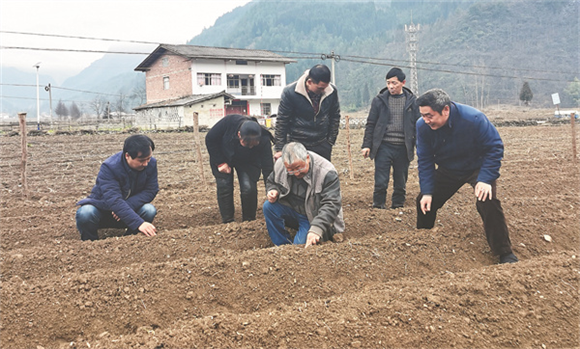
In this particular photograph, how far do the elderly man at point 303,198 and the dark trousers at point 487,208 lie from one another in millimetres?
902

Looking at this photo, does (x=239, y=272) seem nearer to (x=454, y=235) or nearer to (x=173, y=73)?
(x=454, y=235)

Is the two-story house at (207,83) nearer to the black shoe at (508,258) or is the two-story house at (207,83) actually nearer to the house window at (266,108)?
the house window at (266,108)

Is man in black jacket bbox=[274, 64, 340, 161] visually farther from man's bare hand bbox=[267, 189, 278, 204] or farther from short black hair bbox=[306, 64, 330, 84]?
man's bare hand bbox=[267, 189, 278, 204]

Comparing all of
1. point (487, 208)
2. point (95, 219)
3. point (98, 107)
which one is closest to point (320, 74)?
point (487, 208)

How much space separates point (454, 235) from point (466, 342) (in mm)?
1578

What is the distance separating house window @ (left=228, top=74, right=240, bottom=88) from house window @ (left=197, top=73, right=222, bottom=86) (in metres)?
1.08

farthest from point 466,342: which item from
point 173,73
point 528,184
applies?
point 173,73

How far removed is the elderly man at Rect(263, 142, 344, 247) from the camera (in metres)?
3.46

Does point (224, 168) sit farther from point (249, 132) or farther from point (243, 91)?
point (243, 91)

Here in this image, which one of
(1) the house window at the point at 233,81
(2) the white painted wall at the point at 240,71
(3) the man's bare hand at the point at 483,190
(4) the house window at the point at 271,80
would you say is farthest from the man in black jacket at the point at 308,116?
(4) the house window at the point at 271,80

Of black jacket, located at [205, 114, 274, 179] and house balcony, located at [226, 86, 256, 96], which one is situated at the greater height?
house balcony, located at [226, 86, 256, 96]

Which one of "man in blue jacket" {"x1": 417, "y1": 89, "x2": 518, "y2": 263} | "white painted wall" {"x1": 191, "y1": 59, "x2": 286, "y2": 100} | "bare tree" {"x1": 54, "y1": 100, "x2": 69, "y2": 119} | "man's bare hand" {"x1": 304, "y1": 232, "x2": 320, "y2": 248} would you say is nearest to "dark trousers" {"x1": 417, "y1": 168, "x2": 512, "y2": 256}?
"man in blue jacket" {"x1": 417, "y1": 89, "x2": 518, "y2": 263}

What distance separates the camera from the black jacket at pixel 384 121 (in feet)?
16.2

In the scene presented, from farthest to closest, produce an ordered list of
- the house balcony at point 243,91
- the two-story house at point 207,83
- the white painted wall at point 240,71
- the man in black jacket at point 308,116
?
the house balcony at point 243,91 → the white painted wall at point 240,71 → the two-story house at point 207,83 → the man in black jacket at point 308,116
